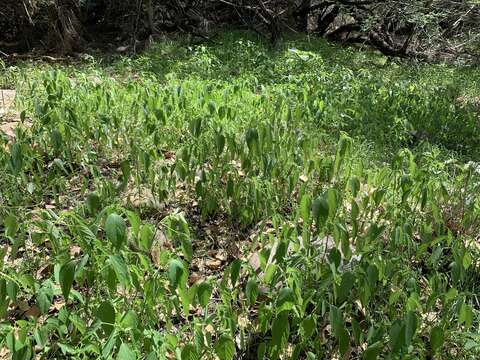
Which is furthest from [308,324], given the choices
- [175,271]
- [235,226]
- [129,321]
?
[235,226]

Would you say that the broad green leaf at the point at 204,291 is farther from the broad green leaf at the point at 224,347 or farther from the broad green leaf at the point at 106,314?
the broad green leaf at the point at 106,314

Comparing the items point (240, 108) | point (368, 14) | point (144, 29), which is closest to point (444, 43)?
point (368, 14)

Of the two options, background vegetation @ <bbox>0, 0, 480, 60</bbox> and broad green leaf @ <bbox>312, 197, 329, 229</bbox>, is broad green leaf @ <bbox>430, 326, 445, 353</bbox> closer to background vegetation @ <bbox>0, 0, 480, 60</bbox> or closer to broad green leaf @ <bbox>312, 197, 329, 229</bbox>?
broad green leaf @ <bbox>312, 197, 329, 229</bbox>

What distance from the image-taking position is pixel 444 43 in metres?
10.6

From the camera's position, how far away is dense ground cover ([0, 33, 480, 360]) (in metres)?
→ 1.82

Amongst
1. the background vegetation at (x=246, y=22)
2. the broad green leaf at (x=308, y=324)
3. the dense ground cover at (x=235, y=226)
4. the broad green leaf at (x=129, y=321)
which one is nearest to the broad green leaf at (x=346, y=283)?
the dense ground cover at (x=235, y=226)

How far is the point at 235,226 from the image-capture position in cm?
290

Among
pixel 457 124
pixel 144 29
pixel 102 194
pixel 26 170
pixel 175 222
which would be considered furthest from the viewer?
pixel 144 29

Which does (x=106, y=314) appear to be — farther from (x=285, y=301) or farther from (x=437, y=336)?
(x=437, y=336)

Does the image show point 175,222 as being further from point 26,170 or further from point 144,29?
point 144,29

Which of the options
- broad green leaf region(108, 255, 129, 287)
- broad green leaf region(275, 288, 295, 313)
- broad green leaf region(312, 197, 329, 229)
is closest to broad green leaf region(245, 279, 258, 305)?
broad green leaf region(275, 288, 295, 313)

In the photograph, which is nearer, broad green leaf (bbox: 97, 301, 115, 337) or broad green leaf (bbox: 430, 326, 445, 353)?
broad green leaf (bbox: 97, 301, 115, 337)

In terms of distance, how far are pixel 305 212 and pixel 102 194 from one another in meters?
1.07

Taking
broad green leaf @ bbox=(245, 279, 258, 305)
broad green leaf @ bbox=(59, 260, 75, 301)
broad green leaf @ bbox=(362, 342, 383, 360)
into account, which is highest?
broad green leaf @ bbox=(59, 260, 75, 301)
